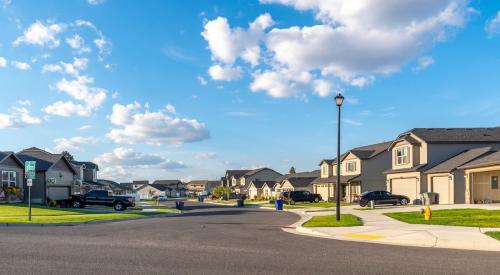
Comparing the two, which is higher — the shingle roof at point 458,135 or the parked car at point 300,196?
the shingle roof at point 458,135

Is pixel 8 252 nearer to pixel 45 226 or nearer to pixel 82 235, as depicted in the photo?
pixel 82 235

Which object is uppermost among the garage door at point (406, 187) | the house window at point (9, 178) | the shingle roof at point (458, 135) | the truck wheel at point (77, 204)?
the shingle roof at point (458, 135)

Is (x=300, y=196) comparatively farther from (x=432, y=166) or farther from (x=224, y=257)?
(x=224, y=257)

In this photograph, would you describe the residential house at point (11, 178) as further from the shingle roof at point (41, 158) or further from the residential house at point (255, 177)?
the residential house at point (255, 177)

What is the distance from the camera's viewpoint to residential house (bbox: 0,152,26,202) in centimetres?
4000

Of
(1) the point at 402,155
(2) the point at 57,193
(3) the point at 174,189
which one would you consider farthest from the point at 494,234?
(3) the point at 174,189

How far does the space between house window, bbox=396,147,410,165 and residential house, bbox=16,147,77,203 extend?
3338cm

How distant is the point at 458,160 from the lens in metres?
37.7

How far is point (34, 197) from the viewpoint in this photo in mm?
46781

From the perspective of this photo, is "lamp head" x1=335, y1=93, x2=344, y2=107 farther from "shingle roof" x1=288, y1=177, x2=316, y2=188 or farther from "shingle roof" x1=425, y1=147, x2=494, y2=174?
"shingle roof" x1=288, y1=177, x2=316, y2=188

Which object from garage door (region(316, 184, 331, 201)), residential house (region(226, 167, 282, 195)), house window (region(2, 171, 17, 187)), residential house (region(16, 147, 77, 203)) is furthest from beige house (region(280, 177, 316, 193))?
house window (region(2, 171, 17, 187))

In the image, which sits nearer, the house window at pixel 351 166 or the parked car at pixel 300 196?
the house window at pixel 351 166

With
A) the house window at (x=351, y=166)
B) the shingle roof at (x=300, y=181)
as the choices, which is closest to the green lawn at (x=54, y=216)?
the house window at (x=351, y=166)

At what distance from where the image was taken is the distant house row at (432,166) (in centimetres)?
3562
